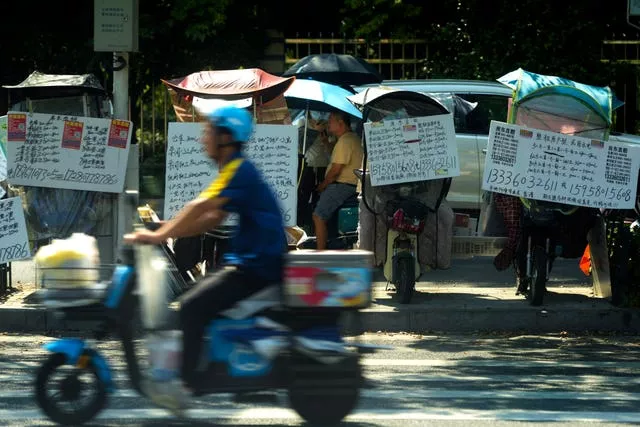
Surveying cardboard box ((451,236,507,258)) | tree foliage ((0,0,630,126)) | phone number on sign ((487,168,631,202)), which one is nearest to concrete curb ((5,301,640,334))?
cardboard box ((451,236,507,258))

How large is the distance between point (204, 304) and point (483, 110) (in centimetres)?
922

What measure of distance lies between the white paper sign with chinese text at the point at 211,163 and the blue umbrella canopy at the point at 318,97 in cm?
147

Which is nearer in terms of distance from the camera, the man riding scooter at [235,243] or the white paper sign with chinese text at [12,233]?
the man riding scooter at [235,243]

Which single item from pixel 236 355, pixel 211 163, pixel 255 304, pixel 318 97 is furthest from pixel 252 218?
pixel 318 97

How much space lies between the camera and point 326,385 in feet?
21.6

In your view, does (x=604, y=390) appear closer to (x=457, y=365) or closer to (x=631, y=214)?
(x=457, y=365)

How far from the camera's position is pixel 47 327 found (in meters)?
10.6

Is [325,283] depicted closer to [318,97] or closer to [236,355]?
[236,355]

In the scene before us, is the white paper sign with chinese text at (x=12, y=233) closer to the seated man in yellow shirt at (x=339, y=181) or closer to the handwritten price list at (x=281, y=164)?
the handwritten price list at (x=281, y=164)

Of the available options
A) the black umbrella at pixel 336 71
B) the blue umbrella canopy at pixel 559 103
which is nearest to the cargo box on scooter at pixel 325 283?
the blue umbrella canopy at pixel 559 103

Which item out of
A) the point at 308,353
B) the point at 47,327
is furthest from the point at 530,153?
the point at 308,353

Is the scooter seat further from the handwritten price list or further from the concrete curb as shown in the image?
the handwritten price list

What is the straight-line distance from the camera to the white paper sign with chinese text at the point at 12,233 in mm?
11164

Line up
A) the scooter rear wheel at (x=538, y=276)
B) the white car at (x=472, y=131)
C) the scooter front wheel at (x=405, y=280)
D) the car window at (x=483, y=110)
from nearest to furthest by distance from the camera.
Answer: the scooter rear wheel at (x=538, y=276) → the scooter front wheel at (x=405, y=280) → the white car at (x=472, y=131) → the car window at (x=483, y=110)
